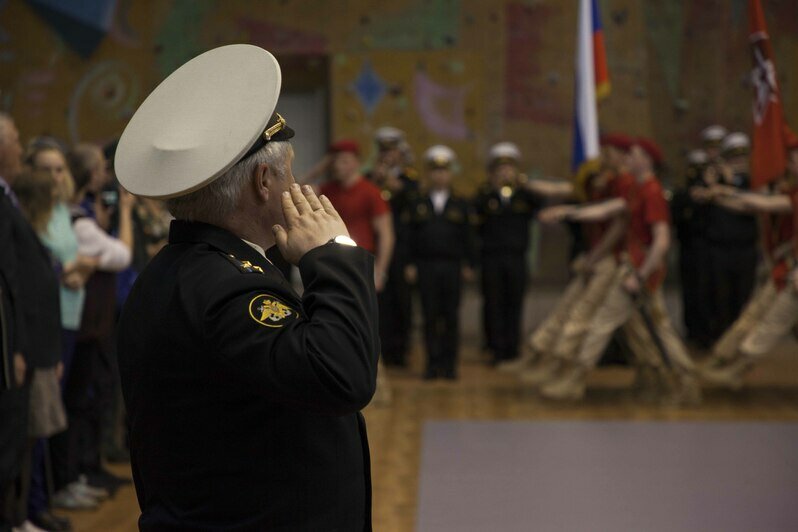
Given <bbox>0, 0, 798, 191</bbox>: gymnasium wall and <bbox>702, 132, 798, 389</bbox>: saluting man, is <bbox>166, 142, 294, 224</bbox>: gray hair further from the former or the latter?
<bbox>0, 0, 798, 191</bbox>: gymnasium wall

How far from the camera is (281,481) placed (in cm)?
178

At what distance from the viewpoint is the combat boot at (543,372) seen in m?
8.11

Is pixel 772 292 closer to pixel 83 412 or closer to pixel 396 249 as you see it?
pixel 396 249

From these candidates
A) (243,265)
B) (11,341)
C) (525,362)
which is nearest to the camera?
(243,265)

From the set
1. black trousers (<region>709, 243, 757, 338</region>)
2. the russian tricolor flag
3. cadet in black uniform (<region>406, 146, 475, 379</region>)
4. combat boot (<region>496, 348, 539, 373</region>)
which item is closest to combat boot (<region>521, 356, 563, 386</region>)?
combat boot (<region>496, 348, 539, 373</region>)

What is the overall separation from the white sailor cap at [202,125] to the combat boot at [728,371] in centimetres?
614

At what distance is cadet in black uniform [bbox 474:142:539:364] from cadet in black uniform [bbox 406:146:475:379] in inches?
25.1

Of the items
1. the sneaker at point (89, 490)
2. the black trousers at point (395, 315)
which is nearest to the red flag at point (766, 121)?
the black trousers at point (395, 315)

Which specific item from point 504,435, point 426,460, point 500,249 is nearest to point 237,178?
point 426,460

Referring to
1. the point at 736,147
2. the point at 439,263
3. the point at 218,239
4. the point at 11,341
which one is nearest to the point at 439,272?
the point at 439,263

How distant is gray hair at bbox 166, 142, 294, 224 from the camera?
1.83m

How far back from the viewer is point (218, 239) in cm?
184

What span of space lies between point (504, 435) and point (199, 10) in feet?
26.8

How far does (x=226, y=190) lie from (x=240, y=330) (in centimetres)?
27
